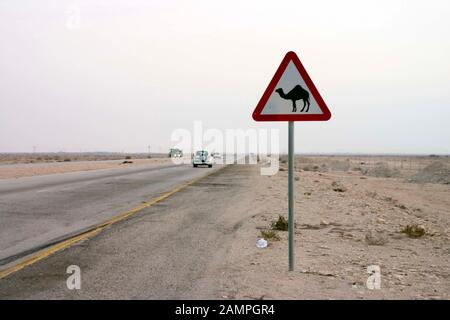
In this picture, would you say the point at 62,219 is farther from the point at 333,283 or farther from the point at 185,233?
the point at 333,283

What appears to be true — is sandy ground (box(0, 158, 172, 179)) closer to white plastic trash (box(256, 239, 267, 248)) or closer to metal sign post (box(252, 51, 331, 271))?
white plastic trash (box(256, 239, 267, 248))

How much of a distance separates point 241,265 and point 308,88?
8.52 ft

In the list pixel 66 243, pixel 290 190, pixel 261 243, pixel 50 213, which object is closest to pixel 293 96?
pixel 290 190

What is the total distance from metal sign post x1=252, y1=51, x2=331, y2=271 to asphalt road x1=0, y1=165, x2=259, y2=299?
1631 millimetres

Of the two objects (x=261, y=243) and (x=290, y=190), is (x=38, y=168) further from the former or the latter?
(x=290, y=190)

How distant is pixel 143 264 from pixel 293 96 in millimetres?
3065

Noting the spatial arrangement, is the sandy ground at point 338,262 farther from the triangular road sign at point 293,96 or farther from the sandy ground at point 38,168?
the sandy ground at point 38,168

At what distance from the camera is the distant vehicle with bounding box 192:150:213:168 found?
5038 cm

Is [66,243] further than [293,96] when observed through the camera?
Yes

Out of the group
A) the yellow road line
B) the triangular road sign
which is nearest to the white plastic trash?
the triangular road sign

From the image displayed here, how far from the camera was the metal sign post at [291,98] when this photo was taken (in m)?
5.83

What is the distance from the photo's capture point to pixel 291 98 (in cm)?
581
